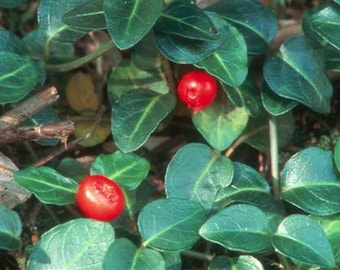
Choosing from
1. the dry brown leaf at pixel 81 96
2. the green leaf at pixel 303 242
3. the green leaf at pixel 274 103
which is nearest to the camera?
the green leaf at pixel 303 242

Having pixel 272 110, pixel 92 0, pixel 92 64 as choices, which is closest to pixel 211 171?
pixel 272 110

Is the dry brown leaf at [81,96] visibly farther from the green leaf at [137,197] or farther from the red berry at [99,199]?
the red berry at [99,199]

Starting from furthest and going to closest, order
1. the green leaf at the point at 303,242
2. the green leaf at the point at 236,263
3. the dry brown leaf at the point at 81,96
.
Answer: the dry brown leaf at the point at 81,96
the green leaf at the point at 236,263
the green leaf at the point at 303,242

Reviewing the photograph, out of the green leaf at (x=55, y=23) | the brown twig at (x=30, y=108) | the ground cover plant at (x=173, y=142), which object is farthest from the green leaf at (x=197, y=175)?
the green leaf at (x=55, y=23)

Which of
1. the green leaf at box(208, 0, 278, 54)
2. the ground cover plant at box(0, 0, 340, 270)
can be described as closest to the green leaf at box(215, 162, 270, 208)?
the ground cover plant at box(0, 0, 340, 270)

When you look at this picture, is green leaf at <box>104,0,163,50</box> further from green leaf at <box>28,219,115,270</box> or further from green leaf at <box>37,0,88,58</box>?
green leaf at <box>28,219,115,270</box>

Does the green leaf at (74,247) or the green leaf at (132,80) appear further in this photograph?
the green leaf at (132,80)
